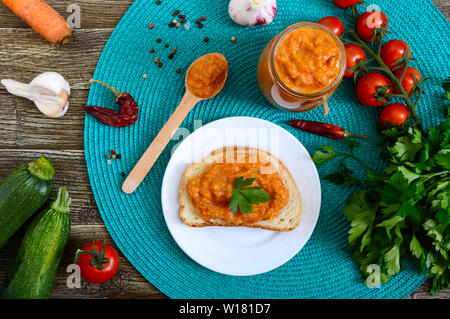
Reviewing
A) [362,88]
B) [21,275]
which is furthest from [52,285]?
[362,88]

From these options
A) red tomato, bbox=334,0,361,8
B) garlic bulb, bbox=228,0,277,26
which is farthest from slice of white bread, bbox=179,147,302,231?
red tomato, bbox=334,0,361,8

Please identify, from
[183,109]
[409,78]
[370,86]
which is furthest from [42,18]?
[409,78]

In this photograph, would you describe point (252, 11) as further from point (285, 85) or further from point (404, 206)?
point (404, 206)

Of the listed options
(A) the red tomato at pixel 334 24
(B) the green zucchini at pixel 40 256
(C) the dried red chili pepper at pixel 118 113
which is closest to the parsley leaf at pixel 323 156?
(A) the red tomato at pixel 334 24

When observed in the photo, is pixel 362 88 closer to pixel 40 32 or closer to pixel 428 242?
pixel 428 242

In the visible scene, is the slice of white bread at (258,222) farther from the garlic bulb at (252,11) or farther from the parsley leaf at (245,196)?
the garlic bulb at (252,11)

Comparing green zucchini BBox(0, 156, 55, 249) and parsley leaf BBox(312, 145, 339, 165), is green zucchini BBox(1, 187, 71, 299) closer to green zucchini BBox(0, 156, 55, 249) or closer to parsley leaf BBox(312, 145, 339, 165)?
green zucchini BBox(0, 156, 55, 249)
